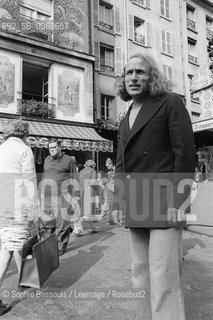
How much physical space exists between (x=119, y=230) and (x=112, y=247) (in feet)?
5.96

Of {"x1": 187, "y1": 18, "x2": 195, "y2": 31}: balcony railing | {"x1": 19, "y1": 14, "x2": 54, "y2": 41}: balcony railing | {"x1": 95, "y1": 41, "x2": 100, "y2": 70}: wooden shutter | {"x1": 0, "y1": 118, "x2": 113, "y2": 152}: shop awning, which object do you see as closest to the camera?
{"x1": 0, "y1": 118, "x2": 113, "y2": 152}: shop awning

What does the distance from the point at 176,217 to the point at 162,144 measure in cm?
50

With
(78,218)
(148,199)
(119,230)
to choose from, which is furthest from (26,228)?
(119,230)

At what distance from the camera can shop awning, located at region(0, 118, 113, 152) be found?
12695mm

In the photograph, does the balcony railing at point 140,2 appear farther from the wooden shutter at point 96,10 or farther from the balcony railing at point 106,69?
the balcony railing at point 106,69

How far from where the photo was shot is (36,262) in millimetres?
2924

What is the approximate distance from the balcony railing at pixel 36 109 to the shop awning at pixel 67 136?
0.62 metres

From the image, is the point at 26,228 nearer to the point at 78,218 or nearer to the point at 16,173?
the point at 16,173

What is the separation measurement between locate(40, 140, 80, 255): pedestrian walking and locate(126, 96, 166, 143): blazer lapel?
11.3 ft

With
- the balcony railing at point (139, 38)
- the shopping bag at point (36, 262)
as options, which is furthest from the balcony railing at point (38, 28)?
the shopping bag at point (36, 262)

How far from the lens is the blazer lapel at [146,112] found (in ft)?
7.34

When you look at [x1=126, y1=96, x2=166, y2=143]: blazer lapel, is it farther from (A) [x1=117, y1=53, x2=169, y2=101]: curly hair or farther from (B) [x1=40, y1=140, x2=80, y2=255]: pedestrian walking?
(B) [x1=40, y1=140, x2=80, y2=255]: pedestrian walking

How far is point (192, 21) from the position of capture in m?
24.8

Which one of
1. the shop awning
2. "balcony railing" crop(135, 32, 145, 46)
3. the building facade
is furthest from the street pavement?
"balcony railing" crop(135, 32, 145, 46)
